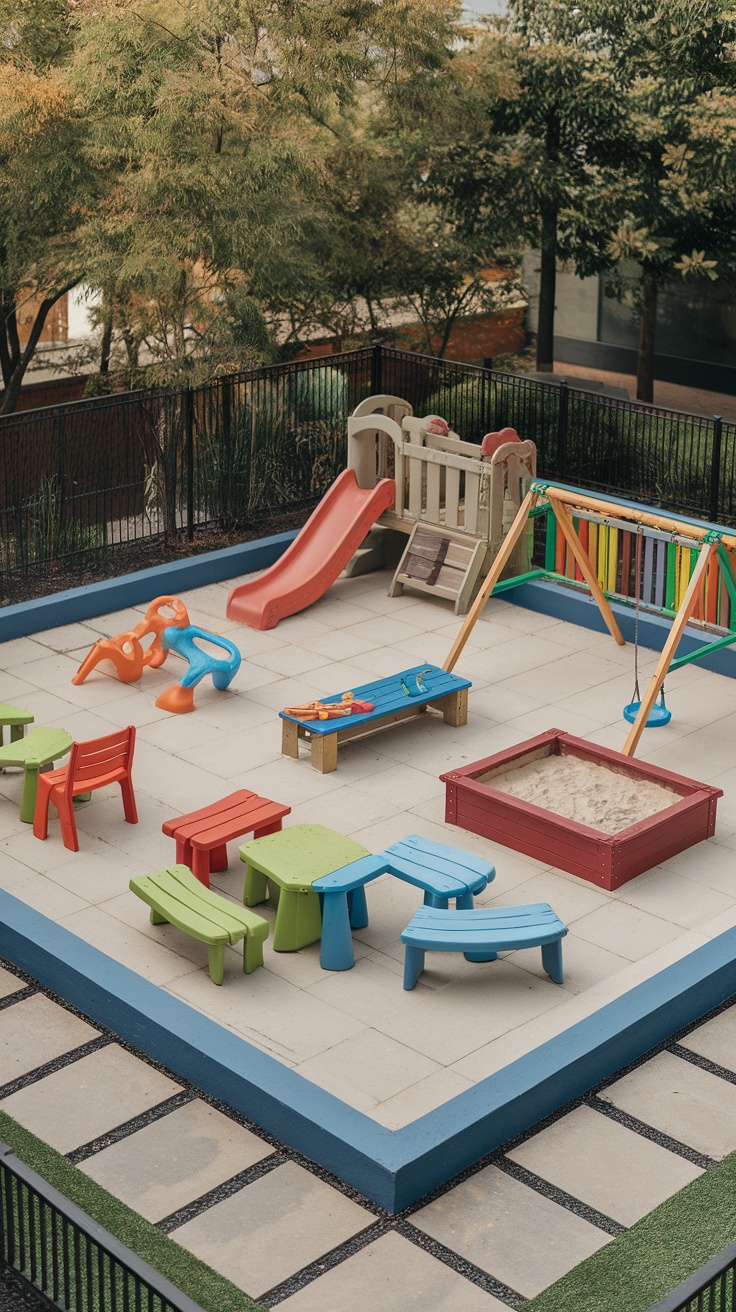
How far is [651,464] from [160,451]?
495 centimetres

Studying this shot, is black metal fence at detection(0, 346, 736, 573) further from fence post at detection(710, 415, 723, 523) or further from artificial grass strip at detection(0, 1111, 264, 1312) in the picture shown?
artificial grass strip at detection(0, 1111, 264, 1312)

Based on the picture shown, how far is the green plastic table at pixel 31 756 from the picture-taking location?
10070 millimetres

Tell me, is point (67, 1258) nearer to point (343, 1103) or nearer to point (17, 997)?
point (343, 1103)

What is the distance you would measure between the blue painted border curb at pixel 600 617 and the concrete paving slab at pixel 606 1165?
5.76 meters

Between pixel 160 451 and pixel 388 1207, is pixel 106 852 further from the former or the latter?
pixel 160 451

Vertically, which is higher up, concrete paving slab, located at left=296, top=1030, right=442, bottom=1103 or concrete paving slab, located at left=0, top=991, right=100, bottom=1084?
concrete paving slab, located at left=296, top=1030, right=442, bottom=1103

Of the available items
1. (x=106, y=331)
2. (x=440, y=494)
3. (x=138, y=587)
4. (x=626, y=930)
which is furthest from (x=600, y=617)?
(x=106, y=331)

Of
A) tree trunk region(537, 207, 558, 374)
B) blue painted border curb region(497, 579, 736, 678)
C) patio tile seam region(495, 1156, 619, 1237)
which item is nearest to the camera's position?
patio tile seam region(495, 1156, 619, 1237)

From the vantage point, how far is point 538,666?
1273cm

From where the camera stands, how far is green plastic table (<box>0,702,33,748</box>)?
10.7 m

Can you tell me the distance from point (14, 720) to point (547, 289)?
553 inches

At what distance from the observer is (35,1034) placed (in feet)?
26.7

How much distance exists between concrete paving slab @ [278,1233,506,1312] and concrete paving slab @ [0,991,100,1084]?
2083 mm

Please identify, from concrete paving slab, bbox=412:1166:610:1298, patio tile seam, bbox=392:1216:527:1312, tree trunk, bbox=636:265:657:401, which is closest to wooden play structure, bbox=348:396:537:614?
concrete paving slab, bbox=412:1166:610:1298
